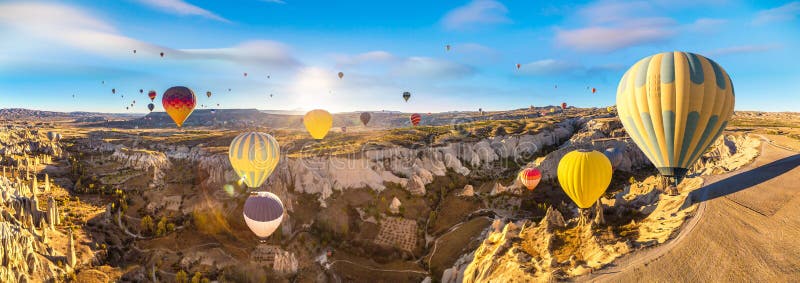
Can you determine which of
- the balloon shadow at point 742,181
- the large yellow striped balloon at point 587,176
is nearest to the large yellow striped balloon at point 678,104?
the balloon shadow at point 742,181

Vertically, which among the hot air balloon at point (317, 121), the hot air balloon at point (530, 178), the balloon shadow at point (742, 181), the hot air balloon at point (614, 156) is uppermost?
the hot air balloon at point (317, 121)

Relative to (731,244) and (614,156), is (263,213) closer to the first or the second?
(731,244)

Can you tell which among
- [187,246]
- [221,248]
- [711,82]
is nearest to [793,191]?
[711,82]

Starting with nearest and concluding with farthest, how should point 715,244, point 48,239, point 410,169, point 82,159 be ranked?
point 715,244
point 48,239
point 410,169
point 82,159

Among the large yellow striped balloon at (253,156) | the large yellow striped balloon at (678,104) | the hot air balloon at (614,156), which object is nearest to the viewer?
the large yellow striped balloon at (678,104)

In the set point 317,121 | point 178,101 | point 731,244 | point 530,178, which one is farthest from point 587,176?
point 178,101

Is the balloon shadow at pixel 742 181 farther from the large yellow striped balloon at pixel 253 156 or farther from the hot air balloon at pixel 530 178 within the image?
the large yellow striped balloon at pixel 253 156

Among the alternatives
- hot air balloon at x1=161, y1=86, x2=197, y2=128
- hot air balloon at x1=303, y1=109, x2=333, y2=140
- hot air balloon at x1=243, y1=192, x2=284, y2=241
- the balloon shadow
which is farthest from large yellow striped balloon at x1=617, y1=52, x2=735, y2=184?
hot air balloon at x1=161, y1=86, x2=197, y2=128

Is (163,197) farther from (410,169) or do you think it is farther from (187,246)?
(410,169)

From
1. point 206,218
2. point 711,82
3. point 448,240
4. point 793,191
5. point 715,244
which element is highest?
point 711,82
